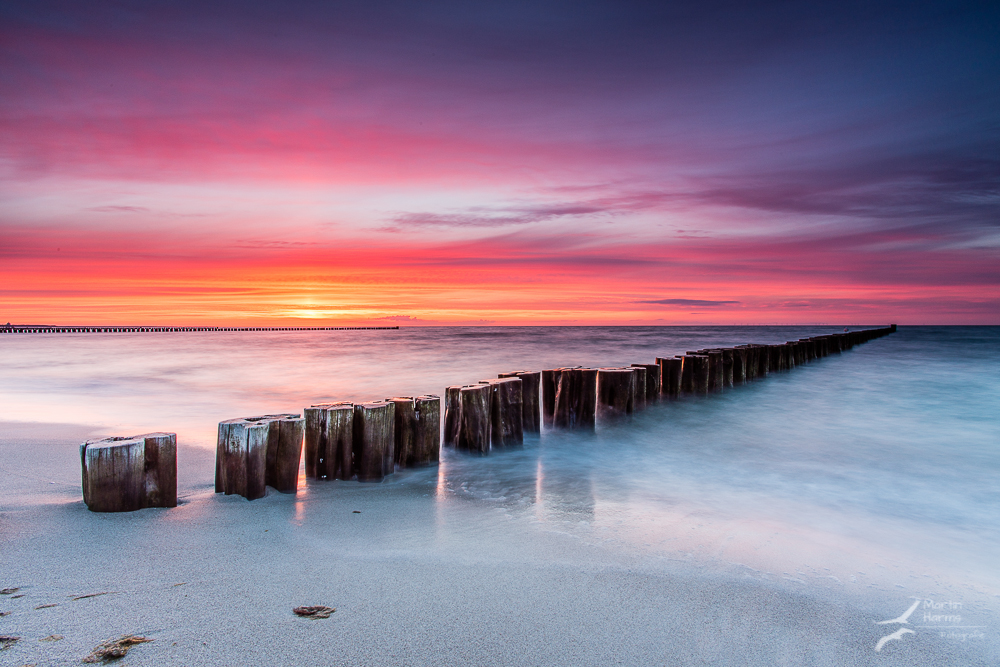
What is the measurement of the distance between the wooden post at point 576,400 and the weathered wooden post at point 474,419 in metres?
1.64

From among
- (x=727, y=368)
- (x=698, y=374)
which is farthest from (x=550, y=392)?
(x=727, y=368)

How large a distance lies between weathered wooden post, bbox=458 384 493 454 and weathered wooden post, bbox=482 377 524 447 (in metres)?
0.20

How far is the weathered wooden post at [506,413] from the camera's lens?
229 inches

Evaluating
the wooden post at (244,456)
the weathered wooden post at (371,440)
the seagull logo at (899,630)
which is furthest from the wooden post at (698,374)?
the wooden post at (244,456)

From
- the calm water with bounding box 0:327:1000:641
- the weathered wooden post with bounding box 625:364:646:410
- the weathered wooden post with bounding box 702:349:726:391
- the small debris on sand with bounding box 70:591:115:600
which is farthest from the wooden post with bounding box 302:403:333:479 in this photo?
the weathered wooden post with bounding box 702:349:726:391

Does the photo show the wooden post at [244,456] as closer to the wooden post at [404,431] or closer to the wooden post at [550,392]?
the wooden post at [404,431]

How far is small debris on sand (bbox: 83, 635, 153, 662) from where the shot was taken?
2.00m

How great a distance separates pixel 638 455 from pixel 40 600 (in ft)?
17.0

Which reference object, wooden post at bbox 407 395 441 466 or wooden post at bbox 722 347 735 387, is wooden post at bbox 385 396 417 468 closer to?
wooden post at bbox 407 395 441 466

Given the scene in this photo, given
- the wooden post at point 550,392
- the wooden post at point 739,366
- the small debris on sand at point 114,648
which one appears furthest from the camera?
the wooden post at point 739,366

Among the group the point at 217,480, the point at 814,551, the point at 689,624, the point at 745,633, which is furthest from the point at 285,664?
the point at 814,551

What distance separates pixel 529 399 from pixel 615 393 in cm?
148

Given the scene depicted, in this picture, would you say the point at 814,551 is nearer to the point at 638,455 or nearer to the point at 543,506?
the point at 543,506

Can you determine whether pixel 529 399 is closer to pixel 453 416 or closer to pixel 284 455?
pixel 453 416
